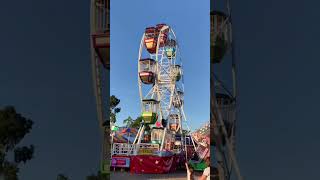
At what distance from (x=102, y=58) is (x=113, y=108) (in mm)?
856

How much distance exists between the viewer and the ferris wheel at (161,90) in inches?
198

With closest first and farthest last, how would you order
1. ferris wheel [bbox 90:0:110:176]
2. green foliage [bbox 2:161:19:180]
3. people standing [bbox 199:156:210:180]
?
people standing [bbox 199:156:210:180] → ferris wheel [bbox 90:0:110:176] → green foliage [bbox 2:161:19:180]

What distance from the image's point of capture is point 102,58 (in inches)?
230

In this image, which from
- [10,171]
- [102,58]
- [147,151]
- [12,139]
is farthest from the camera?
[12,139]

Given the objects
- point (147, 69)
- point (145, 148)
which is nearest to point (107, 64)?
point (147, 69)

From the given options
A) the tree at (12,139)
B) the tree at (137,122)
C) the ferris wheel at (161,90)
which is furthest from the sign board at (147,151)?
the tree at (12,139)

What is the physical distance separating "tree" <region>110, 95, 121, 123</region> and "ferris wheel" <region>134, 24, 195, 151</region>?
212mm

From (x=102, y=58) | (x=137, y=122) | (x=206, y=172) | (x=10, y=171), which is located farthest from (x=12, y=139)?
(x=206, y=172)

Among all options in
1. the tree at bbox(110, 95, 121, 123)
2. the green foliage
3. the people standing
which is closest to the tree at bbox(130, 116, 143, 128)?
the tree at bbox(110, 95, 121, 123)

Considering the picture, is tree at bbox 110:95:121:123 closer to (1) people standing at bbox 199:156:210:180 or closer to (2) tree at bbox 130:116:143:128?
(2) tree at bbox 130:116:143:128

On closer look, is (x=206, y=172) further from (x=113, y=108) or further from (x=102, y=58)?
(x=102, y=58)

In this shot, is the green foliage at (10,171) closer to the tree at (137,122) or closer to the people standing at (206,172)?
the tree at (137,122)

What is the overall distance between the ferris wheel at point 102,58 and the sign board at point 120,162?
1.49ft

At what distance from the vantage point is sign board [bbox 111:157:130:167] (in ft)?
16.7
